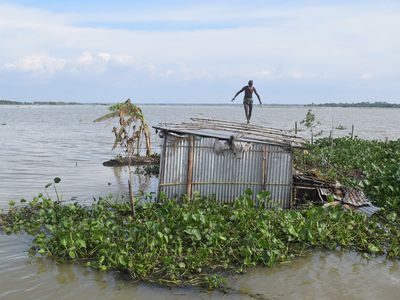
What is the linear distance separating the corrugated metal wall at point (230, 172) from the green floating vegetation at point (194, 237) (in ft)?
1.57

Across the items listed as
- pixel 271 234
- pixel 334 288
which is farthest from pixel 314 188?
pixel 334 288

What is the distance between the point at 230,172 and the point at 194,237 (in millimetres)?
2466

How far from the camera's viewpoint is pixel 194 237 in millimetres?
6938

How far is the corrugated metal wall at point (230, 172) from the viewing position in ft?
29.5

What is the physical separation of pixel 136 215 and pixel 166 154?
1326 mm

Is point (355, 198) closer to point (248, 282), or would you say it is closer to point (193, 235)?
point (193, 235)

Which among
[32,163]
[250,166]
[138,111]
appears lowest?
[32,163]

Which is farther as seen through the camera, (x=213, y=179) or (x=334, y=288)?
(x=213, y=179)

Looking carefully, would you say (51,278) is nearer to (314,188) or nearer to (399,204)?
(314,188)

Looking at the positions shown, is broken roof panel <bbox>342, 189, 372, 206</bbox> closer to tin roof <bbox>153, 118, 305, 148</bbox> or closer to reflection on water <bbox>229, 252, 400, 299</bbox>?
tin roof <bbox>153, 118, 305, 148</bbox>

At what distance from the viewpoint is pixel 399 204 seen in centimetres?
923

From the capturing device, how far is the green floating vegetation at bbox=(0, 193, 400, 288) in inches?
249

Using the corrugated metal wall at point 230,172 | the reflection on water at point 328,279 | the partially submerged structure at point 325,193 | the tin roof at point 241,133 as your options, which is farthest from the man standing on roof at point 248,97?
the reflection on water at point 328,279

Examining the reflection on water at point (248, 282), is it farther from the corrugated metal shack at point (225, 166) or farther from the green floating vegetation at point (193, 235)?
the corrugated metal shack at point (225, 166)
